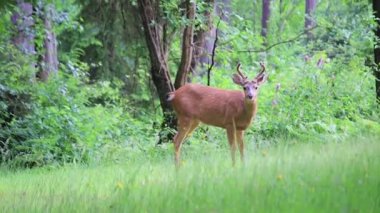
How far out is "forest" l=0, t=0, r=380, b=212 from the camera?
4.55 meters

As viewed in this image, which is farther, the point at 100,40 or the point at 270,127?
the point at 100,40

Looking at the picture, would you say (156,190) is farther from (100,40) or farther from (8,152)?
(100,40)

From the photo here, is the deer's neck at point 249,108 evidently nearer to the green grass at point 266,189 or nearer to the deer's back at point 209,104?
the deer's back at point 209,104

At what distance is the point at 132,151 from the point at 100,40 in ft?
22.9

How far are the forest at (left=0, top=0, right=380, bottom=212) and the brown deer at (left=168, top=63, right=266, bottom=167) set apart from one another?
A: 2cm

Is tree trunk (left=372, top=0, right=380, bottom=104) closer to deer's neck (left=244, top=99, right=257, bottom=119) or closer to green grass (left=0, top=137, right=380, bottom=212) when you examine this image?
deer's neck (left=244, top=99, right=257, bottom=119)

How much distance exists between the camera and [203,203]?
14.0ft

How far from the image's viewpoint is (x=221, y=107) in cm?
959

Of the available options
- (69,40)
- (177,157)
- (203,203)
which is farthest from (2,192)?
(69,40)

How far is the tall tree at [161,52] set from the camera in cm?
1229

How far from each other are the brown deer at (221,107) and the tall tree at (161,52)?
2421mm

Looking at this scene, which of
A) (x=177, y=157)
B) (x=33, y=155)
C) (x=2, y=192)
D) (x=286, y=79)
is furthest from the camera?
(x=286, y=79)

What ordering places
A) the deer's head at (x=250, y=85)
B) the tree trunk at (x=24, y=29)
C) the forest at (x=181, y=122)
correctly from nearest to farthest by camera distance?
the forest at (x=181, y=122)
the deer's head at (x=250, y=85)
the tree trunk at (x=24, y=29)

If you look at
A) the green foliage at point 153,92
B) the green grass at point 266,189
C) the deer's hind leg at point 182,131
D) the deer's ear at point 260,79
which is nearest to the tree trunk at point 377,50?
the green foliage at point 153,92
